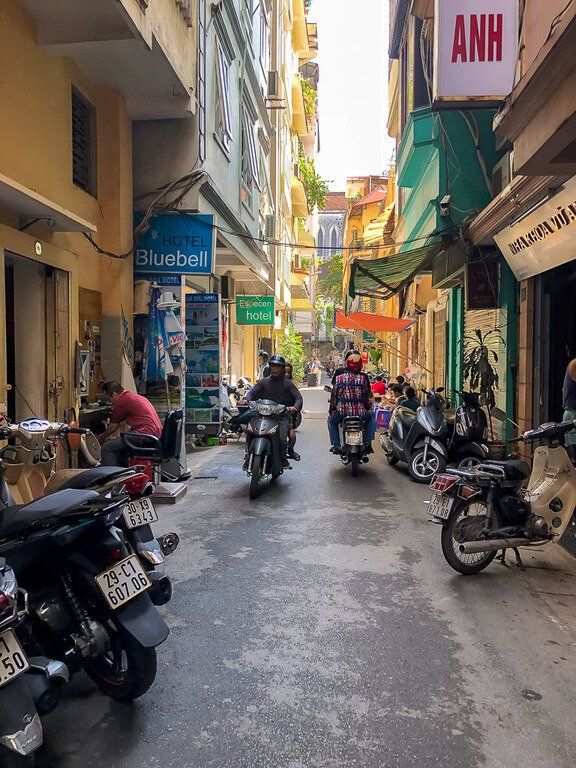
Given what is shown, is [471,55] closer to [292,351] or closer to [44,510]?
[44,510]

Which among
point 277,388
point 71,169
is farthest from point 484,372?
point 71,169

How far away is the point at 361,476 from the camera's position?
921cm

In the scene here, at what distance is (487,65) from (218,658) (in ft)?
21.9

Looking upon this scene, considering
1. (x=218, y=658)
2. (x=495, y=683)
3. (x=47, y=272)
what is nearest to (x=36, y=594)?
(x=218, y=658)

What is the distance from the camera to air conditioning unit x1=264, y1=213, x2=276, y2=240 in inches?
730

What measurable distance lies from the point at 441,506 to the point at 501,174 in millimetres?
6924

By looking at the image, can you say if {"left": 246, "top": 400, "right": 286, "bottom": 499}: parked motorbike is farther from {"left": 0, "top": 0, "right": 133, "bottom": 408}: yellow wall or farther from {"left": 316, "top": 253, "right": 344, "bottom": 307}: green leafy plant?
{"left": 316, "top": 253, "right": 344, "bottom": 307}: green leafy plant

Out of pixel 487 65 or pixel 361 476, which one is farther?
pixel 361 476

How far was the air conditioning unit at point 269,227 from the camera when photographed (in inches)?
730

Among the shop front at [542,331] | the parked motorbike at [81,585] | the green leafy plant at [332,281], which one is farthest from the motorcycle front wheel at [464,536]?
the green leafy plant at [332,281]

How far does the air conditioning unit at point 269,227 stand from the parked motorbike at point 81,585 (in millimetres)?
16351

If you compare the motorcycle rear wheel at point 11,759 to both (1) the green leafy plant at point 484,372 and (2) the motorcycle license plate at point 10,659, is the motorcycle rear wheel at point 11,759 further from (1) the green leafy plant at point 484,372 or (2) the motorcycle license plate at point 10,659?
(1) the green leafy plant at point 484,372

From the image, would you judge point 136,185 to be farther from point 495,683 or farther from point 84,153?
point 495,683

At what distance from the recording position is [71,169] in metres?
7.83
